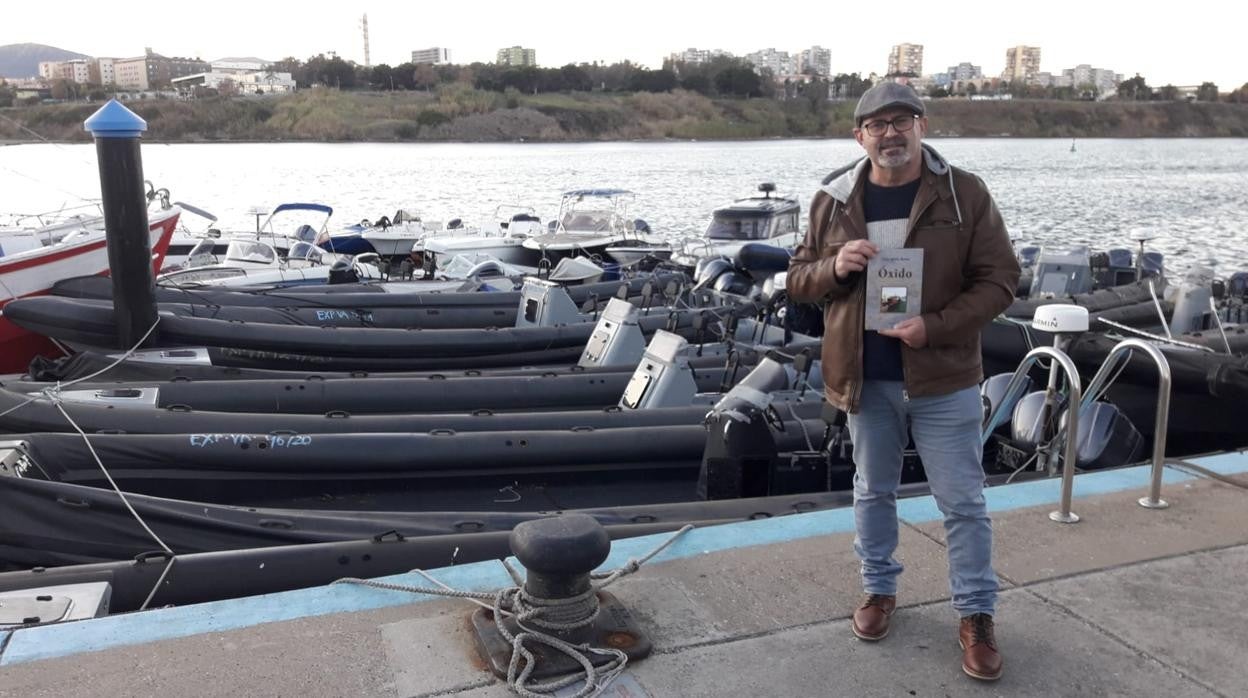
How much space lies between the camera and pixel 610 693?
298 cm

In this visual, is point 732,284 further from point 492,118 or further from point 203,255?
point 492,118

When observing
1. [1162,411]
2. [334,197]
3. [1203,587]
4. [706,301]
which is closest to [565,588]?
[1203,587]

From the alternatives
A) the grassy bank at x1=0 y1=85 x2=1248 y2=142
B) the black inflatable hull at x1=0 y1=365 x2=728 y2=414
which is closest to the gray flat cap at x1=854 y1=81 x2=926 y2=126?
the black inflatable hull at x1=0 y1=365 x2=728 y2=414

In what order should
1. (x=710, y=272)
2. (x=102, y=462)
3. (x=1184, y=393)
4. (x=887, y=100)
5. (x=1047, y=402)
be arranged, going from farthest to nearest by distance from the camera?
(x=710, y=272), (x=1184, y=393), (x=102, y=462), (x=1047, y=402), (x=887, y=100)

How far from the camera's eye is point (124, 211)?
8852 mm

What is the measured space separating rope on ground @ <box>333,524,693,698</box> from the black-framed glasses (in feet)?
5.48

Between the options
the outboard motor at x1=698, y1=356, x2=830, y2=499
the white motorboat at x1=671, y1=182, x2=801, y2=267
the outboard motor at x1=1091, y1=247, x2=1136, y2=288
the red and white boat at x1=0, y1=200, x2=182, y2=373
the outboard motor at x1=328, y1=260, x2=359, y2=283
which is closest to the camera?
the outboard motor at x1=698, y1=356, x2=830, y2=499

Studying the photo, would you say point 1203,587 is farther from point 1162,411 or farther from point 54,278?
point 54,278

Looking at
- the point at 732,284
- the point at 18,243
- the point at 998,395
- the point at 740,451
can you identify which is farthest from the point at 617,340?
the point at 18,243

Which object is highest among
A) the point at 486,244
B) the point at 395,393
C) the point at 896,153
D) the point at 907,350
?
the point at 896,153

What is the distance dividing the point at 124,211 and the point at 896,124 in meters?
7.80

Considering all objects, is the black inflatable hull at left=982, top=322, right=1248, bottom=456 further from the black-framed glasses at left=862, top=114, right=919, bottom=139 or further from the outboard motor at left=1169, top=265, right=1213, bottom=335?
the black-framed glasses at left=862, top=114, right=919, bottom=139

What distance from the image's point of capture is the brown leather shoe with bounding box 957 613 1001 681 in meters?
3.05

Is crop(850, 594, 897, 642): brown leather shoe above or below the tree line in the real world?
below
